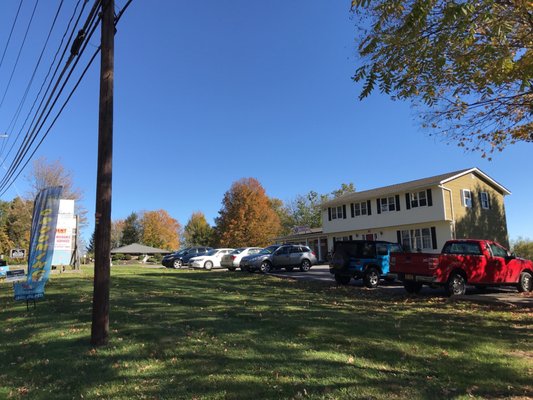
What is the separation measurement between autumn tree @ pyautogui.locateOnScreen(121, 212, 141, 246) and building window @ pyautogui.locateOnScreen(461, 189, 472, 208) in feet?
258

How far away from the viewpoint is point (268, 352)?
22.1ft

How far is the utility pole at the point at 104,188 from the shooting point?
7422 millimetres

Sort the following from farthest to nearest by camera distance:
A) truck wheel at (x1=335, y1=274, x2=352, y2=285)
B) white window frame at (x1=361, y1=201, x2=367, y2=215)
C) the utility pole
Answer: white window frame at (x1=361, y1=201, x2=367, y2=215) → truck wheel at (x1=335, y1=274, x2=352, y2=285) → the utility pole

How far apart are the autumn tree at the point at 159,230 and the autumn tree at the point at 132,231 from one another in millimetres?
1649

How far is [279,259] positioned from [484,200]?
21722mm

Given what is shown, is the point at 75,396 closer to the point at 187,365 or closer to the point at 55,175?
the point at 187,365

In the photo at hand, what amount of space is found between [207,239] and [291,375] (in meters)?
83.6

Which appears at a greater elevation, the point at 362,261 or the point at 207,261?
the point at 207,261

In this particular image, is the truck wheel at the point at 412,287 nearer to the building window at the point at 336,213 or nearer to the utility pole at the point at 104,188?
the utility pole at the point at 104,188

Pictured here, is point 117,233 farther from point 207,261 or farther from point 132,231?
point 207,261

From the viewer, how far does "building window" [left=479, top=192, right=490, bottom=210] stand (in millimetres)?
38103

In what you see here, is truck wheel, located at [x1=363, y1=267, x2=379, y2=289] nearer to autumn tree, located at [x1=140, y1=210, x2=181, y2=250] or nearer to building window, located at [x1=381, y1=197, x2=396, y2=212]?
building window, located at [x1=381, y1=197, x2=396, y2=212]

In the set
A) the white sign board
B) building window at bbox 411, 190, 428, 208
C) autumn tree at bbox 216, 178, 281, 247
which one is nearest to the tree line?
autumn tree at bbox 216, 178, 281, 247

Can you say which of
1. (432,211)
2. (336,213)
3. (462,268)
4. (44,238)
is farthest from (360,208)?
(44,238)
